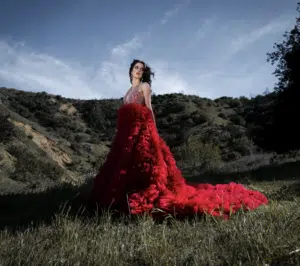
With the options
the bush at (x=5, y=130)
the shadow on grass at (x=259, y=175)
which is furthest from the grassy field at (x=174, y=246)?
the bush at (x=5, y=130)

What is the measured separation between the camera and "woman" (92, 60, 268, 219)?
6363 mm

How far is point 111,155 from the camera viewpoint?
7680mm

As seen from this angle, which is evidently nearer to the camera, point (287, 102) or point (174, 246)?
point (174, 246)

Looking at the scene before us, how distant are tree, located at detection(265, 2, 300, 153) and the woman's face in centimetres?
1013

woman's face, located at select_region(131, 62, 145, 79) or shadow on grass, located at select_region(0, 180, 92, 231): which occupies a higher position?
woman's face, located at select_region(131, 62, 145, 79)

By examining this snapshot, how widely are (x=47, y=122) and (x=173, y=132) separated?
37.0 ft

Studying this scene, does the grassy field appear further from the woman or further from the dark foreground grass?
the woman

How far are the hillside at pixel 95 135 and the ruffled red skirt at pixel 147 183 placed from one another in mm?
5919

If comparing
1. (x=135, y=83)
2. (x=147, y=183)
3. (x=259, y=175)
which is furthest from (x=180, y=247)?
(x=259, y=175)

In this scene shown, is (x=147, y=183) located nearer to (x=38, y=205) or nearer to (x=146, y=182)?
(x=146, y=182)

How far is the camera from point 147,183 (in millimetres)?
6707

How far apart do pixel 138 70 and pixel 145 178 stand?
2.10 meters

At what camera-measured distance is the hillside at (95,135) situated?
17.5 meters

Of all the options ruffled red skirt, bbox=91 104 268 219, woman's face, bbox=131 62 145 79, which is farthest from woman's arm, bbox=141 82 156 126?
woman's face, bbox=131 62 145 79
